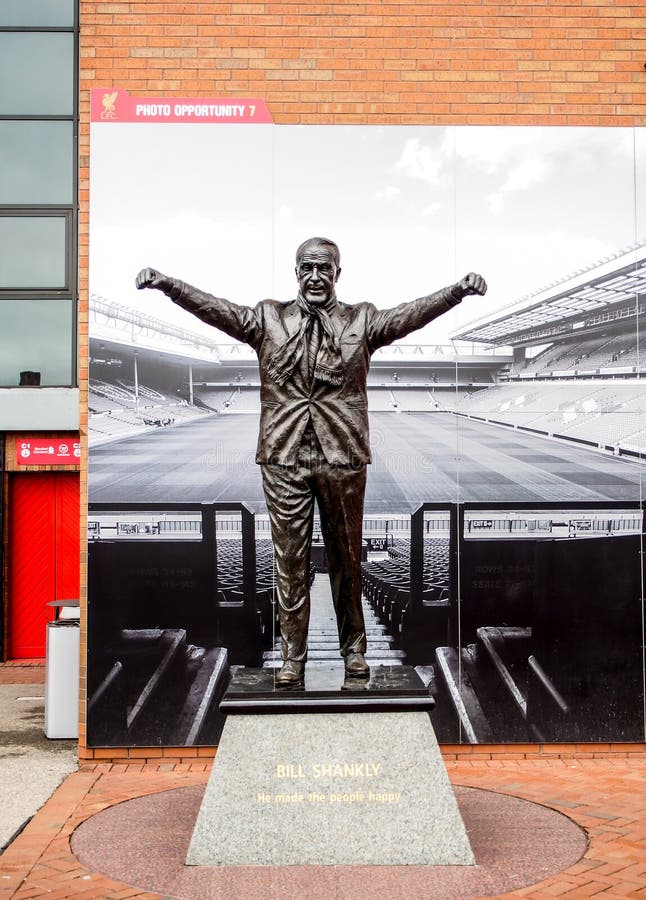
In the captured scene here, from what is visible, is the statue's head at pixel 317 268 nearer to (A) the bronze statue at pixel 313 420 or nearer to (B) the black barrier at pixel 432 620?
(A) the bronze statue at pixel 313 420

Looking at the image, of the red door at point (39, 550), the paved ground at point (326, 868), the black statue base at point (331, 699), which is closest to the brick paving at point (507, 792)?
the paved ground at point (326, 868)

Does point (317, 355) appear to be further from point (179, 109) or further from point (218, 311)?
point (179, 109)

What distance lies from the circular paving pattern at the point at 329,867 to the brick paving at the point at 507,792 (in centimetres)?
6

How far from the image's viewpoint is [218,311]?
527cm

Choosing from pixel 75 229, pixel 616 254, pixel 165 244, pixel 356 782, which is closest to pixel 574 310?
pixel 616 254

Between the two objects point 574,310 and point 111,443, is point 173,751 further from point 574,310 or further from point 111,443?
point 574,310

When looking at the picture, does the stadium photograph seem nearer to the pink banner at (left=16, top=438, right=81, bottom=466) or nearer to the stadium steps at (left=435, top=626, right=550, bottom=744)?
the stadium steps at (left=435, top=626, right=550, bottom=744)

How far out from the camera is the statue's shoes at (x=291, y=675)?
5.14m

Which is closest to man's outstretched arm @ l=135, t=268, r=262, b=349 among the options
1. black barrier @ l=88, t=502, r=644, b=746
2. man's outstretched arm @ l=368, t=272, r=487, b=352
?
man's outstretched arm @ l=368, t=272, r=487, b=352

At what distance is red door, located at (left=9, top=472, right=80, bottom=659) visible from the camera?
42.5ft

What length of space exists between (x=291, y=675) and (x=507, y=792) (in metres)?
1.85

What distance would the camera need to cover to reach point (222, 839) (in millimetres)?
4801

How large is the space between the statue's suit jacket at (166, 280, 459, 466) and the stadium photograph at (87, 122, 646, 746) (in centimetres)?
189

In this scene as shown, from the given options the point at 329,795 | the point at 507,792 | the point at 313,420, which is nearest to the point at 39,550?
the point at 507,792
